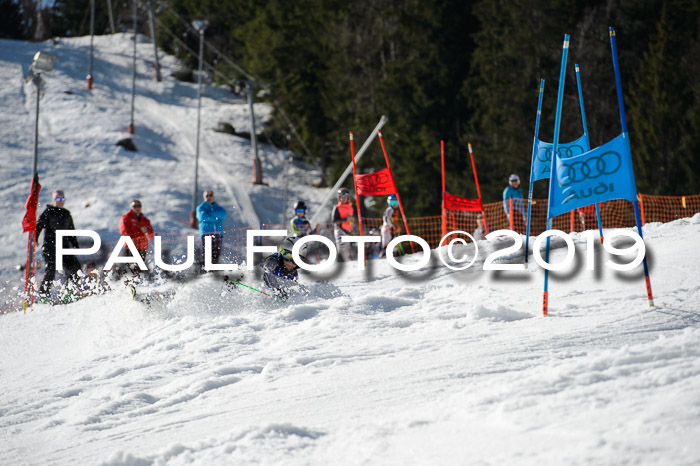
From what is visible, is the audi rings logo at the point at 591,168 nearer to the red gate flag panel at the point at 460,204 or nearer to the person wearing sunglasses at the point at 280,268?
the person wearing sunglasses at the point at 280,268

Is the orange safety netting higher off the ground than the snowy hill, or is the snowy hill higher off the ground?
the orange safety netting

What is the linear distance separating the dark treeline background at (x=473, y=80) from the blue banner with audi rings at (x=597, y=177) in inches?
555

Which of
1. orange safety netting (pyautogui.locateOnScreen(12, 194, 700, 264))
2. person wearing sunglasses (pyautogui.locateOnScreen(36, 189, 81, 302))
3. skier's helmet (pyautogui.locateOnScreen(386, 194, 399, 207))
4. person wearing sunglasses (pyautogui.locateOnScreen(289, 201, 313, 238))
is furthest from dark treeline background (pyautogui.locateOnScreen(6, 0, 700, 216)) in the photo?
person wearing sunglasses (pyautogui.locateOnScreen(36, 189, 81, 302))

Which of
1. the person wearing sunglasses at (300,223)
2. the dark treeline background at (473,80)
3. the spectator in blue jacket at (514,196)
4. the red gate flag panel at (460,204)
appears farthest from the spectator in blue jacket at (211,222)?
the dark treeline background at (473,80)

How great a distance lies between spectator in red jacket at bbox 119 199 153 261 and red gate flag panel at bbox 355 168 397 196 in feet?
13.5

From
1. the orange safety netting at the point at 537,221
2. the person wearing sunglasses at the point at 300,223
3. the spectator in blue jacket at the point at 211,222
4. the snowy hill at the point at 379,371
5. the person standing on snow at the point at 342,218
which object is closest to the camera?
the snowy hill at the point at 379,371

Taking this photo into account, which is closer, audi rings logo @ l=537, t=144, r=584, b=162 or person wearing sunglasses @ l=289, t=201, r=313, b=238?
audi rings logo @ l=537, t=144, r=584, b=162

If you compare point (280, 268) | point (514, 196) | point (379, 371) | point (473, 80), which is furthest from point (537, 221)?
point (379, 371)

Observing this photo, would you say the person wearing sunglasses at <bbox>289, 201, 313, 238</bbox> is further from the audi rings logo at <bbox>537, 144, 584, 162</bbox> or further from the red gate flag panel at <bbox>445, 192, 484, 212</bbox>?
the audi rings logo at <bbox>537, 144, 584, 162</bbox>

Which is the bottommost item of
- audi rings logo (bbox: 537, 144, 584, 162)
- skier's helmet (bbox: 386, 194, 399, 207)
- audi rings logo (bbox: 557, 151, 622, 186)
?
audi rings logo (bbox: 557, 151, 622, 186)

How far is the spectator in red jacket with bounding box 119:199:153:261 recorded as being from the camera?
36.3 ft

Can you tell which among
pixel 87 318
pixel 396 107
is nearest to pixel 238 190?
pixel 396 107

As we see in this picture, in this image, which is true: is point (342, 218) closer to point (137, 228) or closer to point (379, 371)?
point (137, 228)

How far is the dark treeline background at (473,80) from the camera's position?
2017cm
